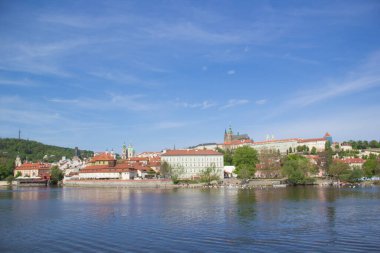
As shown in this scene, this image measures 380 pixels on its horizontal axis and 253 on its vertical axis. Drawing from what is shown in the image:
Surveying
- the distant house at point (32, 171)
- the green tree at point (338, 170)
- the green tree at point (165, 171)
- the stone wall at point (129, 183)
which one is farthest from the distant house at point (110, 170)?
the green tree at point (338, 170)

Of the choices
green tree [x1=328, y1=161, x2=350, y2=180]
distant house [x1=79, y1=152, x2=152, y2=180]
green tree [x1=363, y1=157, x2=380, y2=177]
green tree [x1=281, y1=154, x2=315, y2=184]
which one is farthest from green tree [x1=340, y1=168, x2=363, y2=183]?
distant house [x1=79, y1=152, x2=152, y2=180]

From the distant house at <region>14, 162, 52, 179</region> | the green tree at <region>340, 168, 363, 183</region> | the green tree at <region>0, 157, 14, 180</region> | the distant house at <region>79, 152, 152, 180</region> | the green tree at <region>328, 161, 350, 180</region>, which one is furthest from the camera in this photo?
the distant house at <region>14, 162, 52, 179</region>

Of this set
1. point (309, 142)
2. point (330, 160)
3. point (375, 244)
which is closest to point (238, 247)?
point (375, 244)

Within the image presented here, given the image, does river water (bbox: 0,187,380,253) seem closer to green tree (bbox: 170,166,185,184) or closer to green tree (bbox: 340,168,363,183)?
green tree (bbox: 340,168,363,183)

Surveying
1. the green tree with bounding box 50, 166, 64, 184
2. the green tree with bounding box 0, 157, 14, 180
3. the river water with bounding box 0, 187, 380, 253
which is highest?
the green tree with bounding box 0, 157, 14, 180

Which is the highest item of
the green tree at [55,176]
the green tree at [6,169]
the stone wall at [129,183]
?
the green tree at [6,169]

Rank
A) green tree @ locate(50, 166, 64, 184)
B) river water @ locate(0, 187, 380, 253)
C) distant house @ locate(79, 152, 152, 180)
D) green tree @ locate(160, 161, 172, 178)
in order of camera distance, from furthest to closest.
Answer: green tree @ locate(50, 166, 64, 184)
green tree @ locate(160, 161, 172, 178)
distant house @ locate(79, 152, 152, 180)
river water @ locate(0, 187, 380, 253)

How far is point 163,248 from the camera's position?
75.7ft

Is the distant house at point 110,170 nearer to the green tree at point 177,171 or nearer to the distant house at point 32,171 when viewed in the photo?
the green tree at point 177,171

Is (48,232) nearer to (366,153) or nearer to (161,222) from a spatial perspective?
(161,222)

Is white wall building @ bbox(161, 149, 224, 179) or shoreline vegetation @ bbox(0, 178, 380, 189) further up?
white wall building @ bbox(161, 149, 224, 179)

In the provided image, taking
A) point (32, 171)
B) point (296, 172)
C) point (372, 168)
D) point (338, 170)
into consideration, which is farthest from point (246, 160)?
point (32, 171)

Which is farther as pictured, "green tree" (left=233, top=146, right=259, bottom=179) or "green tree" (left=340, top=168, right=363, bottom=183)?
"green tree" (left=233, top=146, right=259, bottom=179)

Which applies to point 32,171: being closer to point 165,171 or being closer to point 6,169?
point 6,169
